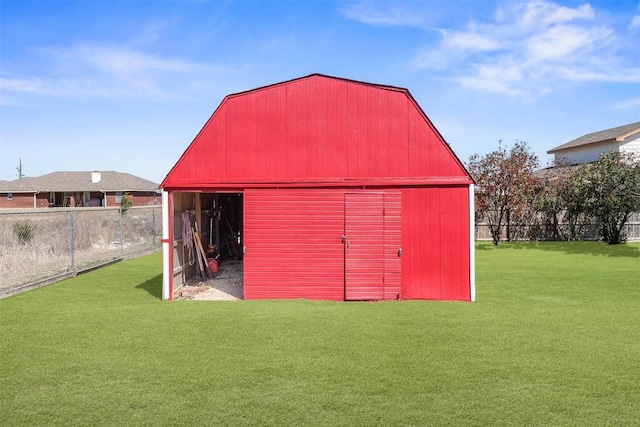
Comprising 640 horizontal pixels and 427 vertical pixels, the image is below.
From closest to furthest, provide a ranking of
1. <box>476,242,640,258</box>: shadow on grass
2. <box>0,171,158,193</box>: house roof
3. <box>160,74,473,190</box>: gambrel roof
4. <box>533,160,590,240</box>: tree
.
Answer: <box>160,74,473,190</box>: gambrel roof, <box>476,242,640,258</box>: shadow on grass, <box>533,160,590,240</box>: tree, <box>0,171,158,193</box>: house roof

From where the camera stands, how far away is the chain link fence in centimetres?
1226

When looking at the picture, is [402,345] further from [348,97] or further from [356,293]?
[348,97]

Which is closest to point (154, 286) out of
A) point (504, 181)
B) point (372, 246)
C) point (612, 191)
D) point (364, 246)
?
point (364, 246)

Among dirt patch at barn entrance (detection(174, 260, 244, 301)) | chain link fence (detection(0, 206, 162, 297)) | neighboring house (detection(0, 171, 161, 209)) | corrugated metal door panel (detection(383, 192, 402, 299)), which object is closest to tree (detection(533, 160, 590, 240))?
corrugated metal door panel (detection(383, 192, 402, 299))

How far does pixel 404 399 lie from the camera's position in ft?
16.6

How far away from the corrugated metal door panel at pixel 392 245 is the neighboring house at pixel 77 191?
134ft

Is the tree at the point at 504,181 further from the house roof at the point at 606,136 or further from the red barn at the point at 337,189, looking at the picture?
the red barn at the point at 337,189

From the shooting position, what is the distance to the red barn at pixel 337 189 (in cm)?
1041

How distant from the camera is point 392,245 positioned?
10.4 metres

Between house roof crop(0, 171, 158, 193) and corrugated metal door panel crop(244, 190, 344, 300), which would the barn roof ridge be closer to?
corrugated metal door panel crop(244, 190, 344, 300)

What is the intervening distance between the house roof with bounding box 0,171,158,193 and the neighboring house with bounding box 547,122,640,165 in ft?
121

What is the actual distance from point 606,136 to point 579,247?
1238cm

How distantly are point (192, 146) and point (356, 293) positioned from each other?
5114 mm

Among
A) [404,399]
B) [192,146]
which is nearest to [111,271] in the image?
[192,146]
